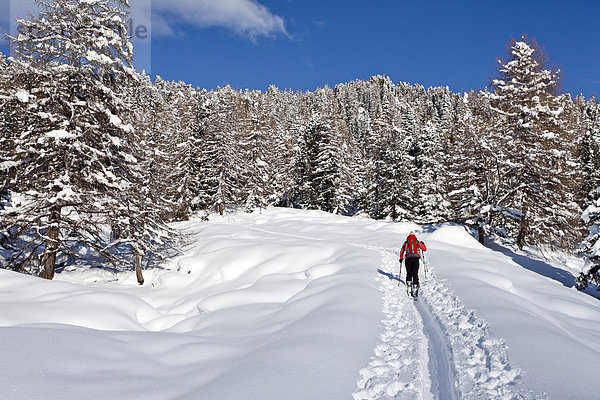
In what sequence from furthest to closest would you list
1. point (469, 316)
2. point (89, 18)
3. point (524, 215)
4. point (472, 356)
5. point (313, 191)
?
point (313, 191), point (524, 215), point (89, 18), point (469, 316), point (472, 356)

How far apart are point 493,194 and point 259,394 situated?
841 inches

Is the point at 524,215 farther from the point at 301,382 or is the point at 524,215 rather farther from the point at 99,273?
the point at 99,273

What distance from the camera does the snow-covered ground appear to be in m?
4.47

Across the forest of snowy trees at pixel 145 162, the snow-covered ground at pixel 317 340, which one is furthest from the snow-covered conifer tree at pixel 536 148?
the snow-covered ground at pixel 317 340

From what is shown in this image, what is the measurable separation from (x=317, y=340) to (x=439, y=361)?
230cm

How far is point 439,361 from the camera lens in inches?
227

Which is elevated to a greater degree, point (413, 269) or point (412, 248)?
point (412, 248)

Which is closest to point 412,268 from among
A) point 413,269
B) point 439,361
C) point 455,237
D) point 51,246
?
point 413,269

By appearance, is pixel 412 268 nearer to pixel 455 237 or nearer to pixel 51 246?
pixel 455 237

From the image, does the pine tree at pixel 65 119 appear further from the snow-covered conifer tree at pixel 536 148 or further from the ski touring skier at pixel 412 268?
the snow-covered conifer tree at pixel 536 148

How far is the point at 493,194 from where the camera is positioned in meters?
20.7

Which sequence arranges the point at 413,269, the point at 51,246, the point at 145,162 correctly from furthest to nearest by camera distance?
the point at 145,162
the point at 51,246
the point at 413,269

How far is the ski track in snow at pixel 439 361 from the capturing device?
15.5 ft

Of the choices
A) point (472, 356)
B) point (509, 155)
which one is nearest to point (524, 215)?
point (509, 155)
